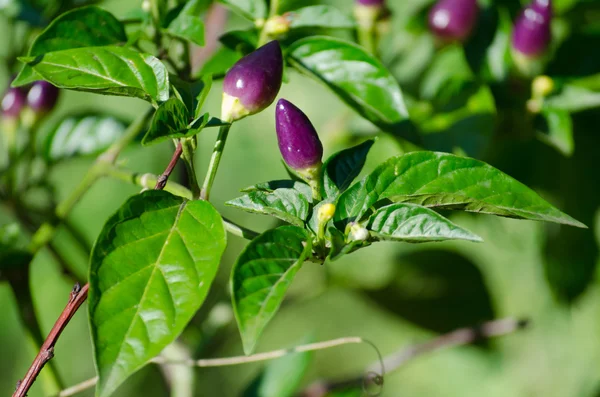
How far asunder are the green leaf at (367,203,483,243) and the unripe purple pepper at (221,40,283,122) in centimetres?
14

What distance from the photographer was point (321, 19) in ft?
2.47

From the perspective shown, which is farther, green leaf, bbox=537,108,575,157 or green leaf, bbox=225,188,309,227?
green leaf, bbox=537,108,575,157

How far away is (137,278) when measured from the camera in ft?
1.61

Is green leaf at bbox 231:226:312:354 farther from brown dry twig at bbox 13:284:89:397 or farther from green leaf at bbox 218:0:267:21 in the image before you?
green leaf at bbox 218:0:267:21

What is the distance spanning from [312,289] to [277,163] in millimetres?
259

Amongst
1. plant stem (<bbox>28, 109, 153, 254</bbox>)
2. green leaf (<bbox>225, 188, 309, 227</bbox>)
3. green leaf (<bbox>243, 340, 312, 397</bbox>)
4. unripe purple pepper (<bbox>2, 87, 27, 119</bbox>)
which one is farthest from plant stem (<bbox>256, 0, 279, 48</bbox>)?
green leaf (<bbox>243, 340, 312, 397</bbox>)

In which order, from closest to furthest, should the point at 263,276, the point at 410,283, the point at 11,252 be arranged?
1. the point at 263,276
2. the point at 11,252
3. the point at 410,283

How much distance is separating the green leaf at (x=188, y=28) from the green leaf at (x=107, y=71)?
10cm

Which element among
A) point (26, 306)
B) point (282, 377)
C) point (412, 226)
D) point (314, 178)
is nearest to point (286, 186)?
point (314, 178)

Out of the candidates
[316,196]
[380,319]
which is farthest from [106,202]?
[316,196]

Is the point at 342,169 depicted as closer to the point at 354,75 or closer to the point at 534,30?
the point at 354,75

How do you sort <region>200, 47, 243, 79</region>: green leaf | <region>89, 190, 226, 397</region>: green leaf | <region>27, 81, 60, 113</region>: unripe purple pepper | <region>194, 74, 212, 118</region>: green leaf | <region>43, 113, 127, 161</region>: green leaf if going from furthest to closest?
<region>43, 113, 127, 161</region>: green leaf < <region>27, 81, 60, 113</region>: unripe purple pepper < <region>200, 47, 243, 79</region>: green leaf < <region>194, 74, 212, 118</region>: green leaf < <region>89, 190, 226, 397</region>: green leaf

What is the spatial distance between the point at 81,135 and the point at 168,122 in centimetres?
52

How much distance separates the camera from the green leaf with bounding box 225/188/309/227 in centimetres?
55
